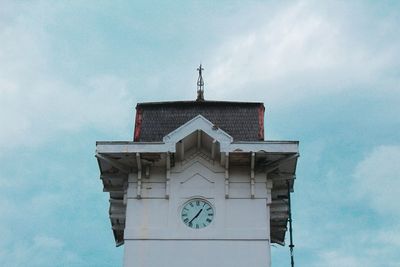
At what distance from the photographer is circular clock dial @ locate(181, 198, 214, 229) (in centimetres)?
3116

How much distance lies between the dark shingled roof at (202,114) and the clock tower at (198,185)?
0.04 meters

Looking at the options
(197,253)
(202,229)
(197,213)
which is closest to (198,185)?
(197,213)

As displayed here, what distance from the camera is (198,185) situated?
31891mm

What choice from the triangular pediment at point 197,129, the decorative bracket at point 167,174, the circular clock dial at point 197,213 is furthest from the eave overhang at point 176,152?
the circular clock dial at point 197,213

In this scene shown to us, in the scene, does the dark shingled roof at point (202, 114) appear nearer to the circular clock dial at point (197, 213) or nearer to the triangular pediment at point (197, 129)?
the triangular pediment at point (197, 129)

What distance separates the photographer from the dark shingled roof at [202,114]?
32.8 m

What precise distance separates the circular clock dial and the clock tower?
0.03 metres

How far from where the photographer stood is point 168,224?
102 ft

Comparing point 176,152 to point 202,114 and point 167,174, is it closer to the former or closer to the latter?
point 167,174

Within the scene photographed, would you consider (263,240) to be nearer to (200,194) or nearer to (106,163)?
(200,194)

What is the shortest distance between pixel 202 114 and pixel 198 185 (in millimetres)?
2865

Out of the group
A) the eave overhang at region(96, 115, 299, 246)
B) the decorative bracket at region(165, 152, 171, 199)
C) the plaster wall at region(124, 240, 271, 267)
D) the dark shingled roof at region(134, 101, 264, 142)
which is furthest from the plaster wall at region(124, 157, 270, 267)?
the dark shingled roof at region(134, 101, 264, 142)

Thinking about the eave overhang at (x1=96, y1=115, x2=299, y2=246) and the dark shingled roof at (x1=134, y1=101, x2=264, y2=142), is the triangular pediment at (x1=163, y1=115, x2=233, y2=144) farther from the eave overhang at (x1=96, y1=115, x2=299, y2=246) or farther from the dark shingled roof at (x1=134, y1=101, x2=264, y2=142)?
the dark shingled roof at (x1=134, y1=101, x2=264, y2=142)

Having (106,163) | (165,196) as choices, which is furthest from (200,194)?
(106,163)
